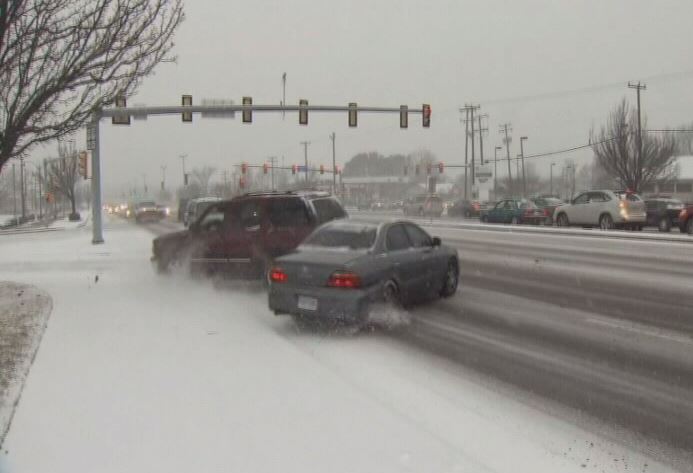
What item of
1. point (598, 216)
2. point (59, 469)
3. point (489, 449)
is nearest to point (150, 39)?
point (59, 469)

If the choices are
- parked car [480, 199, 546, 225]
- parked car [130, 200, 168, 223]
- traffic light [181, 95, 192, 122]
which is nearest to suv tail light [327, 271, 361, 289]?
traffic light [181, 95, 192, 122]

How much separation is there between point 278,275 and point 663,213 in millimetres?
24826

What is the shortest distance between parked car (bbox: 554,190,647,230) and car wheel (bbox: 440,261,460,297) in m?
18.2

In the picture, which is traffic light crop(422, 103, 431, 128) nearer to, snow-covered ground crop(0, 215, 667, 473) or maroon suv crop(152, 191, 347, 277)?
maroon suv crop(152, 191, 347, 277)

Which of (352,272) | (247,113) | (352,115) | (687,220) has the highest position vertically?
(352,115)

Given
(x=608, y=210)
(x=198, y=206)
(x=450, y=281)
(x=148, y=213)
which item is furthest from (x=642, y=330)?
(x=148, y=213)

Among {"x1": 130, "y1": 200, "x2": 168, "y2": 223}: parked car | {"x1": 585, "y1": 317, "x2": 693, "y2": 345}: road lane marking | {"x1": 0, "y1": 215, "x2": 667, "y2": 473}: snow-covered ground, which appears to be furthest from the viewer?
{"x1": 130, "y1": 200, "x2": 168, "y2": 223}: parked car

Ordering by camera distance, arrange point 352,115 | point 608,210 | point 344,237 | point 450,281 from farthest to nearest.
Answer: point 352,115, point 608,210, point 450,281, point 344,237

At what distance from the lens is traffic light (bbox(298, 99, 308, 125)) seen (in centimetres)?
2664

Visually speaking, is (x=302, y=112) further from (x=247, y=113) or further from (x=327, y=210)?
(x=327, y=210)

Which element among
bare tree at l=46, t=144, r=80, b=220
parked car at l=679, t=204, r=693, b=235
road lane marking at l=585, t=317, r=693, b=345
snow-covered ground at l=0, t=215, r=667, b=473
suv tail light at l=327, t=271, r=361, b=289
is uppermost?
bare tree at l=46, t=144, r=80, b=220

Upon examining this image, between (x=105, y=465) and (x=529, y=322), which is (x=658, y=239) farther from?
(x=105, y=465)

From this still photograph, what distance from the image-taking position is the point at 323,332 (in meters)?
8.16

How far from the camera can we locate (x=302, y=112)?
27297 millimetres
